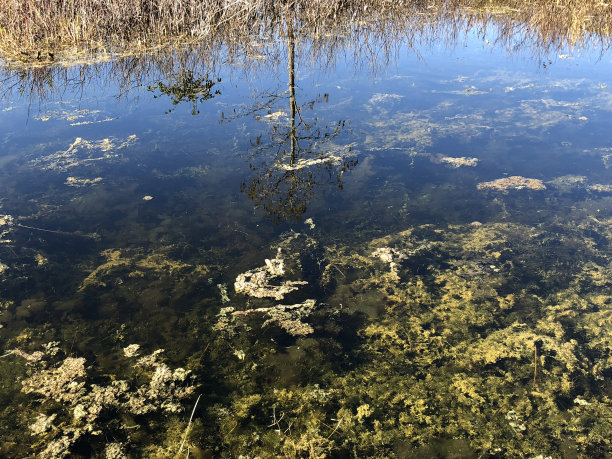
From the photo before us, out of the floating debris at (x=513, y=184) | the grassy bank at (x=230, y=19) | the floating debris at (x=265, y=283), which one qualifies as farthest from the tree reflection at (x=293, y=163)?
the grassy bank at (x=230, y=19)

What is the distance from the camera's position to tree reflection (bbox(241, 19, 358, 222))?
2670 mm

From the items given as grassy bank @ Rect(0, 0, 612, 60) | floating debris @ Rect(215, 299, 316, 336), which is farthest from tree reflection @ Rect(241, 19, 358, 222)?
grassy bank @ Rect(0, 0, 612, 60)

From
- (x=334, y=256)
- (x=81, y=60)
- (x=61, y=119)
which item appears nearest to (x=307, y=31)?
(x=81, y=60)

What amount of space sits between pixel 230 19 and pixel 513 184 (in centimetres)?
353

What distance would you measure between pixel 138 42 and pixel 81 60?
24.2 inches

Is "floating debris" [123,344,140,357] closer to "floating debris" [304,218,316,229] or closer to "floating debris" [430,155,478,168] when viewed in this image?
"floating debris" [304,218,316,229]

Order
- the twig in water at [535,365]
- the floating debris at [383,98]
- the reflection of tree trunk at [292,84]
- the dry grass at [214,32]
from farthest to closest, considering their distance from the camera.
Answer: the floating debris at [383,98] < the dry grass at [214,32] < the reflection of tree trunk at [292,84] < the twig in water at [535,365]

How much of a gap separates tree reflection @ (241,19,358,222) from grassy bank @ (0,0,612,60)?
1600 mm

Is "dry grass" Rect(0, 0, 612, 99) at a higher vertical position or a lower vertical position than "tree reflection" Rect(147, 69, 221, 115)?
higher

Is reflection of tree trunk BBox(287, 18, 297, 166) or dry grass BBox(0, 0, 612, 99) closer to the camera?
reflection of tree trunk BBox(287, 18, 297, 166)

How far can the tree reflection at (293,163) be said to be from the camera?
267 cm

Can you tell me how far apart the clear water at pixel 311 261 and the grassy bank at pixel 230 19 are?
0.52 m

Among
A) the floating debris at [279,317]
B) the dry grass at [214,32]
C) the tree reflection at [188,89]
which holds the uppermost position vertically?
the dry grass at [214,32]

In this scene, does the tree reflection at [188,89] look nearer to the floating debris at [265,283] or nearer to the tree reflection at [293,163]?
the tree reflection at [293,163]
